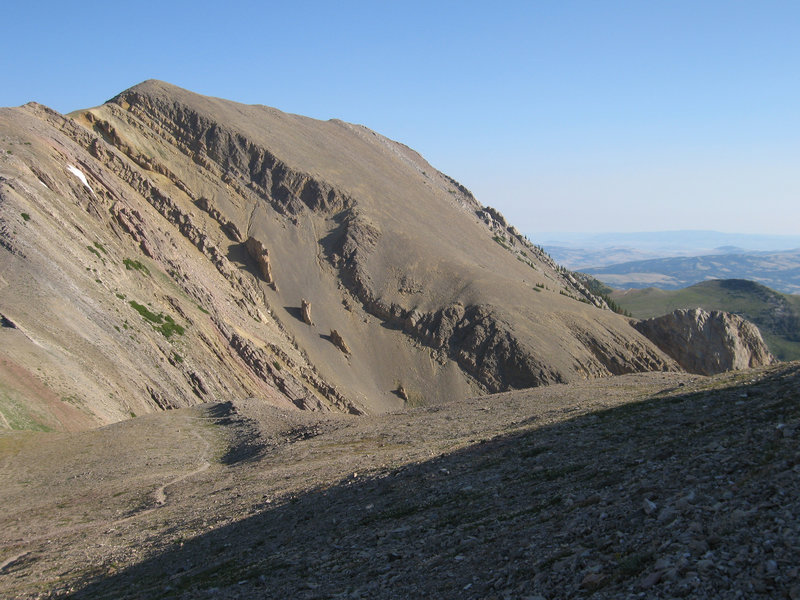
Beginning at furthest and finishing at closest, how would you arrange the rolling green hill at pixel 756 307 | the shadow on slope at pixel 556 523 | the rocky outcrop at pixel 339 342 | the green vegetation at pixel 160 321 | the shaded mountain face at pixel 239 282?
the rolling green hill at pixel 756 307, the rocky outcrop at pixel 339 342, the green vegetation at pixel 160 321, the shaded mountain face at pixel 239 282, the shadow on slope at pixel 556 523

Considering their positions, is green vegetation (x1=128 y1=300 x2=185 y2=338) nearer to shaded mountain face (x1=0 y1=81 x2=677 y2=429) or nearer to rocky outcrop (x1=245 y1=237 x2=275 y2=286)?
shaded mountain face (x1=0 y1=81 x2=677 y2=429)

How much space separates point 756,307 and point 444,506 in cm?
18423

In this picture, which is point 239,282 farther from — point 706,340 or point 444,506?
point 444,506

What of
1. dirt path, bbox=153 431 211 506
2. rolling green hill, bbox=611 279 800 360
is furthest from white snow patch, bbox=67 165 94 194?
rolling green hill, bbox=611 279 800 360

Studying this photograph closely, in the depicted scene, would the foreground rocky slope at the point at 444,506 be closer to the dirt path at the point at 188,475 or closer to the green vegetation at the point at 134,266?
the dirt path at the point at 188,475

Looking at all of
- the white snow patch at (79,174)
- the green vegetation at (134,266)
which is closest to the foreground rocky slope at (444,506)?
the green vegetation at (134,266)

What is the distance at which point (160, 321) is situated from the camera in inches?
1999

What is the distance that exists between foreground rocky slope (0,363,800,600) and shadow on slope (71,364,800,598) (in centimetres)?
5

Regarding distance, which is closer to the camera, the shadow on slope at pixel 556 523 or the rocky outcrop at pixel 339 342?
the shadow on slope at pixel 556 523

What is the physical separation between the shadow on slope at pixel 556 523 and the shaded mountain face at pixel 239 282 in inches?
932

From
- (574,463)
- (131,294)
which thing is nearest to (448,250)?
(131,294)

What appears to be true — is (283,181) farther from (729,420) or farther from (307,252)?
(729,420)

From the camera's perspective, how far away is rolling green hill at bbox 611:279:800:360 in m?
152

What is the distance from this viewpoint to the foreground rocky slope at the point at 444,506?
31.4 ft
